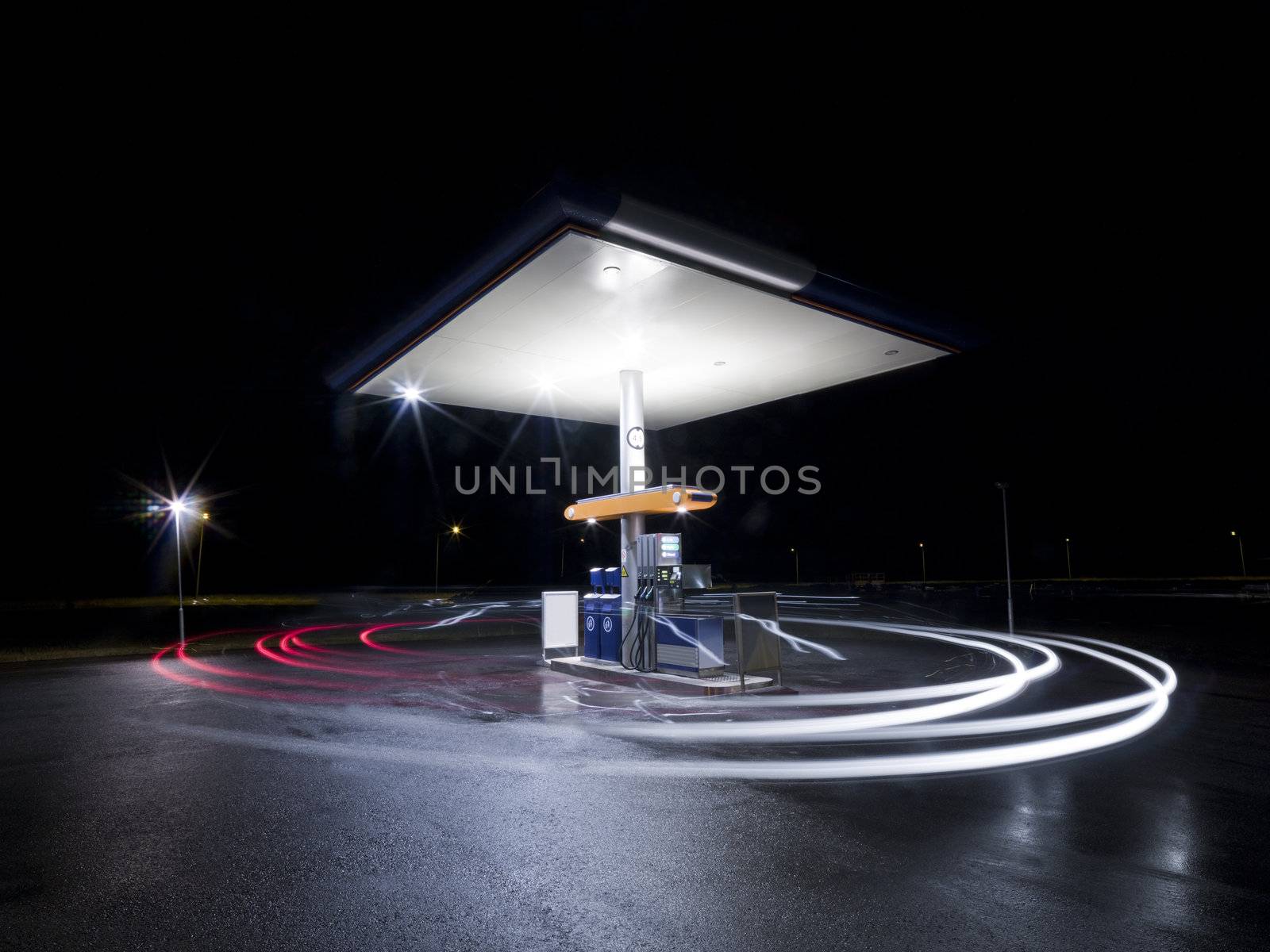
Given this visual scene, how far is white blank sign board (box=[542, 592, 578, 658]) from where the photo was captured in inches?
533

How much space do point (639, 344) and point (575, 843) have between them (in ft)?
32.9

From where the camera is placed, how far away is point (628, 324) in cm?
1234

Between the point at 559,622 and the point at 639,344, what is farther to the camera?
the point at 559,622

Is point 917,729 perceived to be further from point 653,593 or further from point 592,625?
point 592,625

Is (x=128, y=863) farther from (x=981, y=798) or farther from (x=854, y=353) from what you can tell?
(x=854, y=353)

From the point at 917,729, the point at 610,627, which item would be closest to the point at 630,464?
the point at 610,627

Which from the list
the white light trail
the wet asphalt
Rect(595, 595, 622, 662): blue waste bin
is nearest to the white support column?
Rect(595, 595, 622, 662): blue waste bin

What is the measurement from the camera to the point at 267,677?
1234 cm

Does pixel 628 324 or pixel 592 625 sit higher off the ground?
pixel 628 324

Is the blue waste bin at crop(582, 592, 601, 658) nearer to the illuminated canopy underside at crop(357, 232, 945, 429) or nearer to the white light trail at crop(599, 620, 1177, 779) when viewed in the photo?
the white light trail at crop(599, 620, 1177, 779)

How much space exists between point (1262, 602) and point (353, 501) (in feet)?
283

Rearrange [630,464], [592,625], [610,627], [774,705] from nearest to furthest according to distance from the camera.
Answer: [774,705] < [610,627] < [592,625] < [630,464]

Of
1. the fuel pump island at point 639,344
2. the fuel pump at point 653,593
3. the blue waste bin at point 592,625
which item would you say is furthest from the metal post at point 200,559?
the fuel pump at point 653,593

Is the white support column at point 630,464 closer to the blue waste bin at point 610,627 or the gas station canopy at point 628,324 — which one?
the blue waste bin at point 610,627
